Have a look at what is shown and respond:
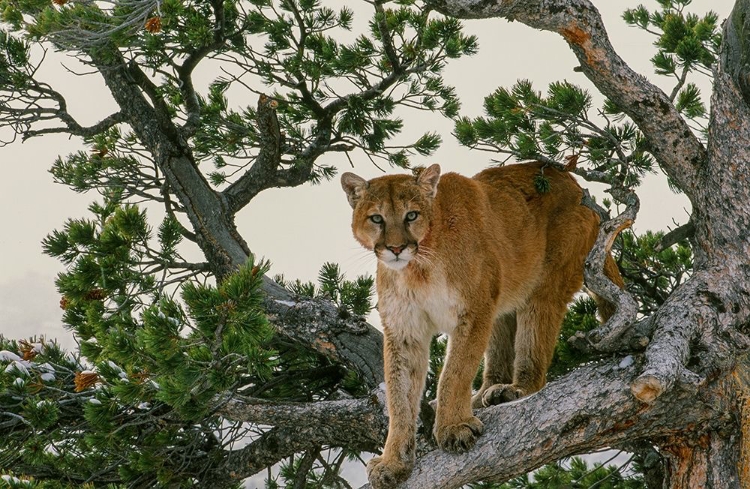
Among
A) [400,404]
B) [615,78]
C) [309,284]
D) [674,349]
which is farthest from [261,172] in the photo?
[674,349]

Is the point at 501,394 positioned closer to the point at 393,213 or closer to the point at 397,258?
the point at 397,258

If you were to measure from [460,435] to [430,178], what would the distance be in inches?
60.4

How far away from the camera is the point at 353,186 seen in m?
5.63

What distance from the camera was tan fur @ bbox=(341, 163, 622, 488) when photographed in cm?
523

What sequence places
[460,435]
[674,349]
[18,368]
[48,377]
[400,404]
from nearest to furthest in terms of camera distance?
[674,349]
[460,435]
[400,404]
[18,368]
[48,377]

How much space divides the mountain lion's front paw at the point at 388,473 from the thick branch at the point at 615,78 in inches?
102

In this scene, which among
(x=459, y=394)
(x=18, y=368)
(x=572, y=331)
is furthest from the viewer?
(x=572, y=331)

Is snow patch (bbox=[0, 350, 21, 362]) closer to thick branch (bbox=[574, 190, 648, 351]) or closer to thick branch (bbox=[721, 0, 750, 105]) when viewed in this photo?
thick branch (bbox=[574, 190, 648, 351])

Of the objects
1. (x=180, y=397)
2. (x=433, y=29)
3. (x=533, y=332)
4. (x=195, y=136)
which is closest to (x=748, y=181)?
(x=533, y=332)

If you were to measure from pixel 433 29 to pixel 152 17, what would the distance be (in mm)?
2250

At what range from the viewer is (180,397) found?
16.0 feet

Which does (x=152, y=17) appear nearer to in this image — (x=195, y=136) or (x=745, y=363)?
(x=195, y=136)

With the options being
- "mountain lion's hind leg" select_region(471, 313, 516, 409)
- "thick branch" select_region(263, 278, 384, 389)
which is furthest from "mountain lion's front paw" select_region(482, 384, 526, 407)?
"thick branch" select_region(263, 278, 384, 389)

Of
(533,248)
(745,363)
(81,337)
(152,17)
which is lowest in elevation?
(745,363)
